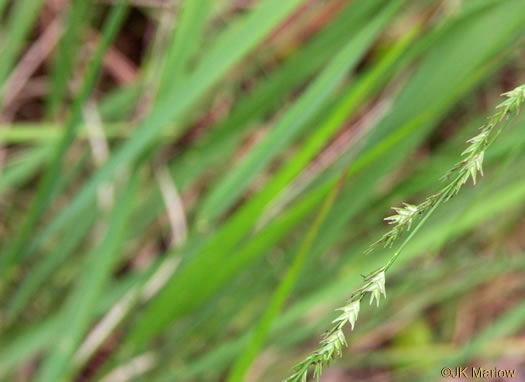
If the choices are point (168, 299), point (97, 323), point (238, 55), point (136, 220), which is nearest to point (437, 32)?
point (238, 55)

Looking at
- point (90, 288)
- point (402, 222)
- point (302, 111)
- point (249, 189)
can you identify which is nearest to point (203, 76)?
point (302, 111)

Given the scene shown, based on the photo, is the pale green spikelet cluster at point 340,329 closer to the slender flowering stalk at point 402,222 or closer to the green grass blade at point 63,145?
the slender flowering stalk at point 402,222

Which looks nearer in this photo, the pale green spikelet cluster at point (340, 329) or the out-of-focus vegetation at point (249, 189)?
the pale green spikelet cluster at point (340, 329)

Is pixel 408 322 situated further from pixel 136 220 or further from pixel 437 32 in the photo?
pixel 437 32

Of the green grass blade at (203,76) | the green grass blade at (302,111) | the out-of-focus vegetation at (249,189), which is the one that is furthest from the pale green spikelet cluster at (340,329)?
the green grass blade at (203,76)

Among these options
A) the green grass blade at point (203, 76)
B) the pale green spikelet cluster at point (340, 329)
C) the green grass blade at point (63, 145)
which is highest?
the green grass blade at point (63, 145)

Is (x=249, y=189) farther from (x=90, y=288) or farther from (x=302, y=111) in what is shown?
(x=302, y=111)

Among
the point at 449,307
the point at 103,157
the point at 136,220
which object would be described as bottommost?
the point at 449,307

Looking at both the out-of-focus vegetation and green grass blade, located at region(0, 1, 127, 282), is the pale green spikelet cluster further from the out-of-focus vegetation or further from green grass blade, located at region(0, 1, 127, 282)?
green grass blade, located at region(0, 1, 127, 282)

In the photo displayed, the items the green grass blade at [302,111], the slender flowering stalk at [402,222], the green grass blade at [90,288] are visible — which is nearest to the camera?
the slender flowering stalk at [402,222]
